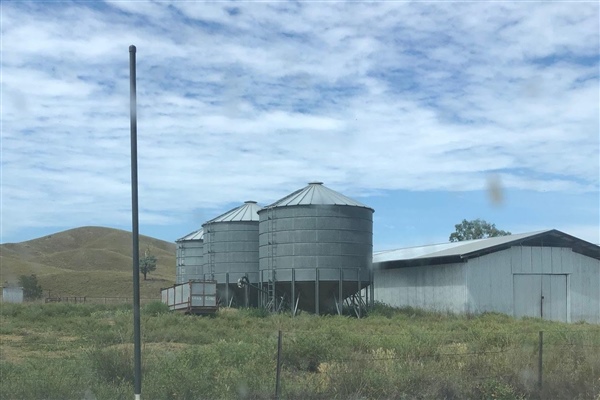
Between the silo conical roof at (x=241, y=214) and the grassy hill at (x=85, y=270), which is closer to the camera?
the silo conical roof at (x=241, y=214)

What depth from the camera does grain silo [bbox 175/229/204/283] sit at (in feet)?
169

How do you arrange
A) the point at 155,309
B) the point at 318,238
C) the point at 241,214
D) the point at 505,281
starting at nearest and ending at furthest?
the point at 505,281 < the point at 318,238 < the point at 155,309 < the point at 241,214

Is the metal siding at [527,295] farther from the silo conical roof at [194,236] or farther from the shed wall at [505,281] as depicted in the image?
the silo conical roof at [194,236]

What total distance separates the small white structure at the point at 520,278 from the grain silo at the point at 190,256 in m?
18.7

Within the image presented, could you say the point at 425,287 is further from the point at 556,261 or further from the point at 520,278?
the point at 556,261

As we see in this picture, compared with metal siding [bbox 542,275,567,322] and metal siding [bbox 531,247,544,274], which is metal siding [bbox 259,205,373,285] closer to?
metal siding [bbox 531,247,544,274]

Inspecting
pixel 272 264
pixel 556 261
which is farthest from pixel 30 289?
pixel 556 261

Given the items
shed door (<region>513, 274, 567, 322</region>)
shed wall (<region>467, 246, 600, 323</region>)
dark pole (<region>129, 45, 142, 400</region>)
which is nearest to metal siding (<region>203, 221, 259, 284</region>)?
shed wall (<region>467, 246, 600, 323</region>)

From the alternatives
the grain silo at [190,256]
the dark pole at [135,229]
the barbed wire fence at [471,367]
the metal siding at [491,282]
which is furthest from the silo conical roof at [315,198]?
the dark pole at [135,229]

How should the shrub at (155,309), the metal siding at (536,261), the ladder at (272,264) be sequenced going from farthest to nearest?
the ladder at (272,264), the shrub at (155,309), the metal siding at (536,261)

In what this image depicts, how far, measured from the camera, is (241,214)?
4584 centimetres

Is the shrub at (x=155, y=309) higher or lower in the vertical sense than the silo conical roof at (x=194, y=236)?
lower

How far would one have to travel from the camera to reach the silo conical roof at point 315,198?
124 feet

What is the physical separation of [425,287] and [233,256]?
493 inches
